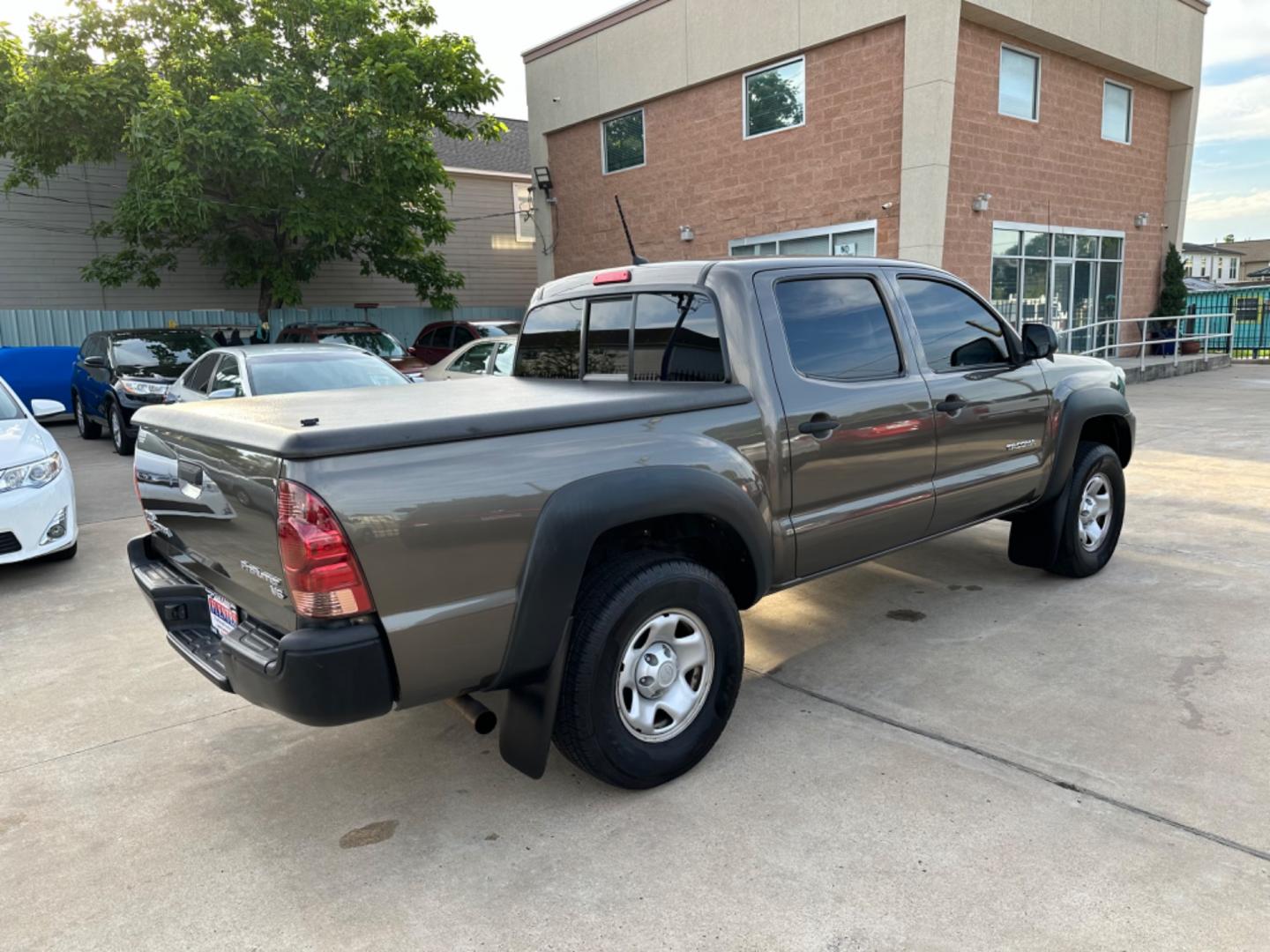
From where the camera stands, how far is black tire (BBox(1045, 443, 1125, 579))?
4922mm

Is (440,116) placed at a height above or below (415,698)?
above

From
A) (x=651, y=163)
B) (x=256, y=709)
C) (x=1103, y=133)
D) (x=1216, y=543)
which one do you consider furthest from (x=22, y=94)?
(x=1103, y=133)

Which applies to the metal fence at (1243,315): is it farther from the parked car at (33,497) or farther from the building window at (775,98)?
the parked car at (33,497)

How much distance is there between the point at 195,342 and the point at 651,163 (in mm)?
10429

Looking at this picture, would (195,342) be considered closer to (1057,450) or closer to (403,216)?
(403,216)

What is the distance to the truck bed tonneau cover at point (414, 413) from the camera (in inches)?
94.4

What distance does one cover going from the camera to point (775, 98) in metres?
16.0

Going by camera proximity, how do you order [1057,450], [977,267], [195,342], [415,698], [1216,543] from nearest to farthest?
[415,698]
[1057,450]
[1216,543]
[195,342]
[977,267]

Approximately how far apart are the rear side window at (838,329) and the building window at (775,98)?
13.1 metres

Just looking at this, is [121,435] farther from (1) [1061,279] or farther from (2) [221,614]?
(1) [1061,279]

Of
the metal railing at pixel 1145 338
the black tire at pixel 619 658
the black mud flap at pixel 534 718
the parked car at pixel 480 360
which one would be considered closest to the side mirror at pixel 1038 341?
the black tire at pixel 619 658

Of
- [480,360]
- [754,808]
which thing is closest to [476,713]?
[754,808]

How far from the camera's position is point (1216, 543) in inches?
227

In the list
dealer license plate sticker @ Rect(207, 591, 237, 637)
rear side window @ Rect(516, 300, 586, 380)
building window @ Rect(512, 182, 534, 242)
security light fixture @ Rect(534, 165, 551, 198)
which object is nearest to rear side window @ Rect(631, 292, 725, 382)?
rear side window @ Rect(516, 300, 586, 380)
